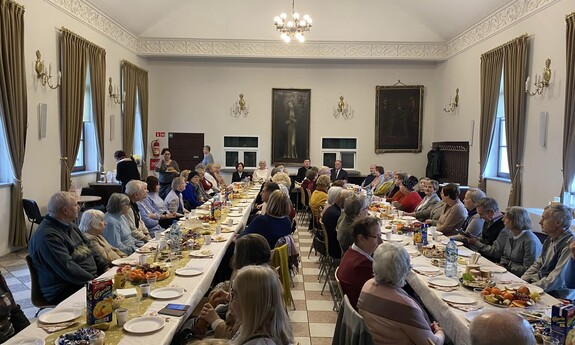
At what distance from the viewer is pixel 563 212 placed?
11.7 ft

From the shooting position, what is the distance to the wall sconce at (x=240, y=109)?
45.1 feet

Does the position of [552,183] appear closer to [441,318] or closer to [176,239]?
[441,318]

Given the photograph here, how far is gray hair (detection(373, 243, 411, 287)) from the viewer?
8.50ft

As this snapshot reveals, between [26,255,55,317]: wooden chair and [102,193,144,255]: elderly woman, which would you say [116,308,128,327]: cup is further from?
[102,193,144,255]: elderly woman

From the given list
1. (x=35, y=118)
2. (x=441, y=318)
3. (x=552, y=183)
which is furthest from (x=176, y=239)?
(x=552, y=183)

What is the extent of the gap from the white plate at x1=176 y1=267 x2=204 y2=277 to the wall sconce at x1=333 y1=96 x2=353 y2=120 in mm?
10875

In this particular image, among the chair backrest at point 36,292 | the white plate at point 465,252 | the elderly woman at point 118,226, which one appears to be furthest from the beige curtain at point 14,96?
the white plate at point 465,252

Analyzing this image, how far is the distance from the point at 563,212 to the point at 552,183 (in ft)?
14.7

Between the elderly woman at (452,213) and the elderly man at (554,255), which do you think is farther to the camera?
the elderly woman at (452,213)

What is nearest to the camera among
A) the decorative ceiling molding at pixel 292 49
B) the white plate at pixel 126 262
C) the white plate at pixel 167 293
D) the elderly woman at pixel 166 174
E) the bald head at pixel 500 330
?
the bald head at pixel 500 330

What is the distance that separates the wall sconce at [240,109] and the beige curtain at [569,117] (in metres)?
9.05

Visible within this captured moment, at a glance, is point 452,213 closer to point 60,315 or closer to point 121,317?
point 121,317

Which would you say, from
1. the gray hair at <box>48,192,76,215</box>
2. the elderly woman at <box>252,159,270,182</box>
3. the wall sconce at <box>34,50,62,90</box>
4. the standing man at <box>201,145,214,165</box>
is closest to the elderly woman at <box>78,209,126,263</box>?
the gray hair at <box>48,192,76,215</box>

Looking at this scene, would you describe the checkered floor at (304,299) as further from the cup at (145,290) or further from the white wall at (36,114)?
the cup at (145,290)
